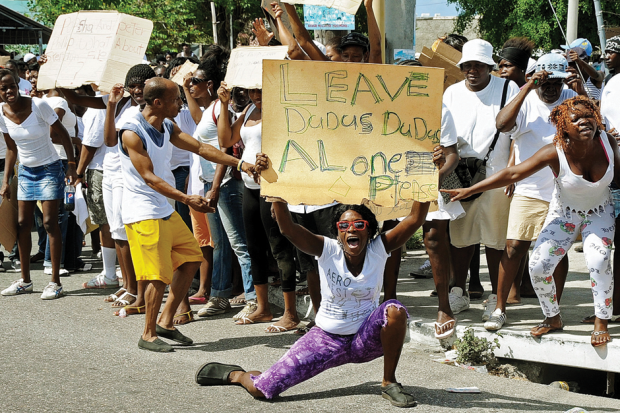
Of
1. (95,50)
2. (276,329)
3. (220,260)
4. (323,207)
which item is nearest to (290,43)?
(323,207)

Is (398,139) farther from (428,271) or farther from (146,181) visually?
(428,271)

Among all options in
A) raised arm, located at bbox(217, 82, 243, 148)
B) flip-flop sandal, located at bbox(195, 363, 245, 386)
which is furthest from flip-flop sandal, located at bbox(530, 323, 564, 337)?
raised arm, located at bbox(217, 82, 243, 148)

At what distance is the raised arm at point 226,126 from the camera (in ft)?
21.6

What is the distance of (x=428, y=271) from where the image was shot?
328 inches

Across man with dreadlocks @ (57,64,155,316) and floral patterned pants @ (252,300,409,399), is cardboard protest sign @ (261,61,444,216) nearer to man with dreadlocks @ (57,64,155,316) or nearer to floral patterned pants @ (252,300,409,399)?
floral patterned pants @ (252,300,409,399)

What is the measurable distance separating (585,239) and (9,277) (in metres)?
6.61

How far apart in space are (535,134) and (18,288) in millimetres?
5412

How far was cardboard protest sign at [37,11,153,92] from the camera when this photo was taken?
25.1 feet

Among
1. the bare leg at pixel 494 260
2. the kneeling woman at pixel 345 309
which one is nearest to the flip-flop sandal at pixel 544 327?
the bare leg at pixel 494 260

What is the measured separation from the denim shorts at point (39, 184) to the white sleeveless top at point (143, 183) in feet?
7.44

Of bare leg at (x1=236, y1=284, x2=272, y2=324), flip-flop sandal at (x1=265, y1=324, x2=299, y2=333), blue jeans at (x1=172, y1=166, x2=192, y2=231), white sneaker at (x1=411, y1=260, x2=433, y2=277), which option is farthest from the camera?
white sneaker at (x1=411, y1=260, x2=433, y2=277)

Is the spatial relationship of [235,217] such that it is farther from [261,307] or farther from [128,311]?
[128,311]

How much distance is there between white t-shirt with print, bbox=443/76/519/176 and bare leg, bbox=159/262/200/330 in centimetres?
243

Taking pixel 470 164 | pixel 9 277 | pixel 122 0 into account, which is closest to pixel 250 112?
pixel 470 164
